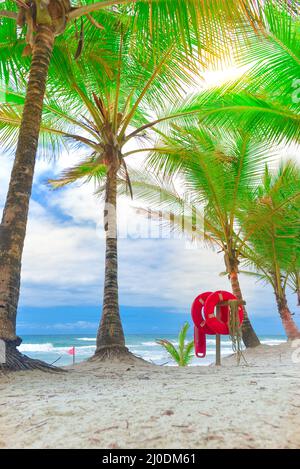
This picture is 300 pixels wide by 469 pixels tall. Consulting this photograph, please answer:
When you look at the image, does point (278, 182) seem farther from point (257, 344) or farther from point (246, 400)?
point (246, 400)

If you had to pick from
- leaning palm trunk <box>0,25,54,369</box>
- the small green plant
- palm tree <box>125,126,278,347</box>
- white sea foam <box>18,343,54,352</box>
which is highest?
palm tree <box>125,126,278,347</box>

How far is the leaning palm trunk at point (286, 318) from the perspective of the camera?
11320 mm

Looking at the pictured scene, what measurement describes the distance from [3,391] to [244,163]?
808 cm

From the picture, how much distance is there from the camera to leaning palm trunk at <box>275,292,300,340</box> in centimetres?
1132

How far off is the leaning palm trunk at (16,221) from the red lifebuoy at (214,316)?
2.98 meters

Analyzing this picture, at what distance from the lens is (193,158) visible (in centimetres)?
891

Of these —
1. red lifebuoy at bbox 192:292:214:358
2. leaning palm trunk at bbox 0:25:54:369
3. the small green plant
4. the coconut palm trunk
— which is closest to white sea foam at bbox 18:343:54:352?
the small green plant

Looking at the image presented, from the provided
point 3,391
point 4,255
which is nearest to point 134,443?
point 3,391

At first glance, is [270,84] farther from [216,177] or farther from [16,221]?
[16,221]

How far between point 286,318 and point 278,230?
121 inches

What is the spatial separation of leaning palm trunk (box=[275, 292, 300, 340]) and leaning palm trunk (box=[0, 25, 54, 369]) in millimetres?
9219

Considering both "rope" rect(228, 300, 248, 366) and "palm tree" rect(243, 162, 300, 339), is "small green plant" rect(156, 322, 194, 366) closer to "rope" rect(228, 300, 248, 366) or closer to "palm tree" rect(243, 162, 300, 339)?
"palm tree" rect(243, 162, 300, 339)

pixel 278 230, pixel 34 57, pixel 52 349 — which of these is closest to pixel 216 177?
pixel 278 230

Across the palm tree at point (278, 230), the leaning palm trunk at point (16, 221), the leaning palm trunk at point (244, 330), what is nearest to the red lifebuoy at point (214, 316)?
the leaning palm trunk at point (16, 221)
